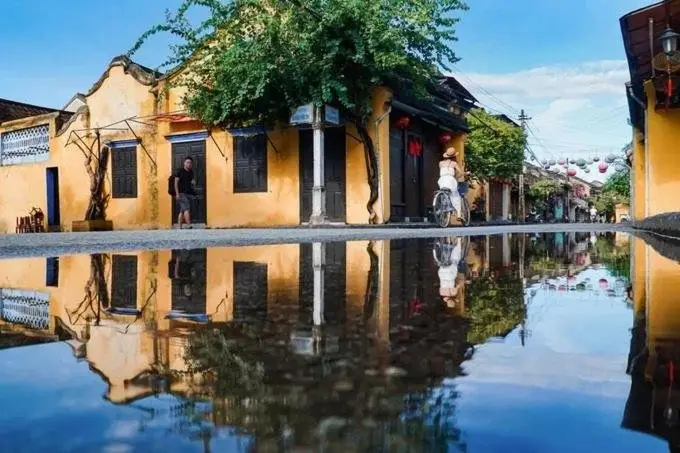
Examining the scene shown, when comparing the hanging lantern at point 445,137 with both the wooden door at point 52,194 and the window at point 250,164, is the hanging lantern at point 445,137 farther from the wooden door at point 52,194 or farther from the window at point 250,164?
the wooden door at point 52,194

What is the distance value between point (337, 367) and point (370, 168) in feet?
42.3

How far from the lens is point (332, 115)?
44.0ft

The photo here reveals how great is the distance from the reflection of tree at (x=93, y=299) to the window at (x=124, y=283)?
4cm

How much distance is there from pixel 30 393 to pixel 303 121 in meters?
12.4

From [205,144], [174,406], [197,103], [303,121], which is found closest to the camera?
[174,406]

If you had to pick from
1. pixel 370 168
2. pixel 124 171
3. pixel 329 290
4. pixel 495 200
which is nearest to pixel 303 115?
pixel 370 168

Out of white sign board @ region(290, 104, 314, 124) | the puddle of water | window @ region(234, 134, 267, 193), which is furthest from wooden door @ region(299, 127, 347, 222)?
the puddle of water

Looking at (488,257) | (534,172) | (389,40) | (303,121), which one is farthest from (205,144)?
(534,172)

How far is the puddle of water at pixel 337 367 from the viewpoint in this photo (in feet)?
3.10

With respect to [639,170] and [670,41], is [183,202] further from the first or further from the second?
[639,170]

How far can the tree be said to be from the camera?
1234 cm

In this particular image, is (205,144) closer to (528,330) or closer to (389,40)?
(389,40)

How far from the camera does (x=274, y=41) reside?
12.4m

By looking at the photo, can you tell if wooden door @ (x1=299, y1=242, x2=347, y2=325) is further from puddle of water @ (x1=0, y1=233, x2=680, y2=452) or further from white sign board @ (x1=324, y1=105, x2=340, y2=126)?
white sign board @ (x1=324, y1=105, x2=340, y2=126)
